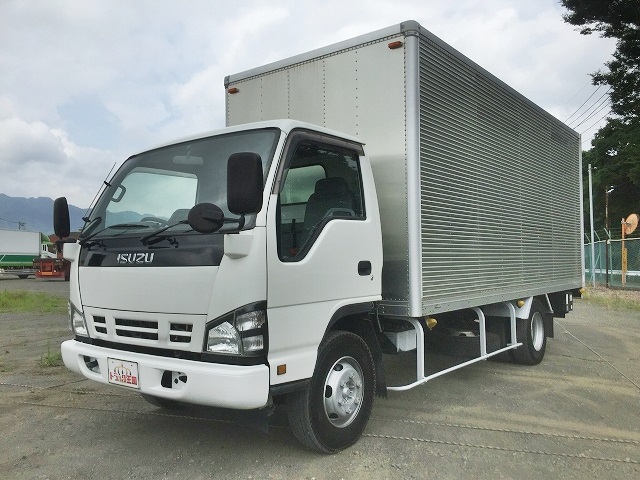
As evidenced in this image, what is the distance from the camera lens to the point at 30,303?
14.7 m

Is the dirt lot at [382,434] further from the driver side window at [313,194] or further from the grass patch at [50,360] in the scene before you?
the driver side window at [313,194]

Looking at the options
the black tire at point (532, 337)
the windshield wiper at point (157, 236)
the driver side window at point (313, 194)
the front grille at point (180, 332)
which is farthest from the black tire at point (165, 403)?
the black tire at point (532, 337)

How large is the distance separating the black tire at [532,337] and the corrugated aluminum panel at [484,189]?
1.11ft

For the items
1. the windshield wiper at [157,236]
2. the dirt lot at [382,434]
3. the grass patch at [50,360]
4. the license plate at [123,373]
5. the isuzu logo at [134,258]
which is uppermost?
the windshield wiper at [157,236]

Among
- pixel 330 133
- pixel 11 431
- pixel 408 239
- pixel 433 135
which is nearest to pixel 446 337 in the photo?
pixel 408 239

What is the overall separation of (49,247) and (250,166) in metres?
38.6

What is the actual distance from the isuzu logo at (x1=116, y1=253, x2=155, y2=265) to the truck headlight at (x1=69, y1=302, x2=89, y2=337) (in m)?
0.61

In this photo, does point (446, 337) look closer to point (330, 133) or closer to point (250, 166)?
point (330, 133)

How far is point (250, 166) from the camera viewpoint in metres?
2.98

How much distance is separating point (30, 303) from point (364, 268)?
13489 millimetres

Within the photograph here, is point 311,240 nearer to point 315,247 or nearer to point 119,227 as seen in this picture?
point 315,247

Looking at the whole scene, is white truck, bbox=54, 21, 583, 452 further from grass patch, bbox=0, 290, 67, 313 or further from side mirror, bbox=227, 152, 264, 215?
grass patch, bbox=0, 290, 67, 313

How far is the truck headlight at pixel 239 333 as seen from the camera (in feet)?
10.4

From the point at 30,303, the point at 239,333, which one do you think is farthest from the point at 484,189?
the point at 30,303
